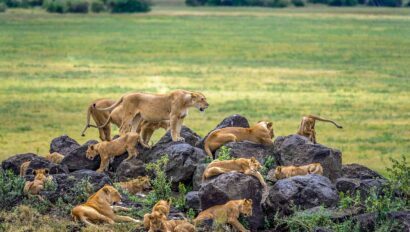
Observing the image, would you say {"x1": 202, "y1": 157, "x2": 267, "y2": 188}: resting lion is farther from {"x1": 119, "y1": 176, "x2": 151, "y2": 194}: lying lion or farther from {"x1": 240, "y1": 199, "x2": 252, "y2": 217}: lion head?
{"x1": 119, "y1": 176, "x2": 151, "y2": 194}: lying lion

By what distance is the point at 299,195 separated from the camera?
43.8ft

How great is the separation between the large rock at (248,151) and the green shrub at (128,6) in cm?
9508

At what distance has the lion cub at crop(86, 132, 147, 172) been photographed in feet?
51.4

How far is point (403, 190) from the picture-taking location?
1363cm

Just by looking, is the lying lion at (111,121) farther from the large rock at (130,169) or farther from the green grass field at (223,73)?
the green grass field at (223,73)

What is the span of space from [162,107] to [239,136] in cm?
169

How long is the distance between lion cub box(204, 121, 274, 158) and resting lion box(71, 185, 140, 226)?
7.66 feet

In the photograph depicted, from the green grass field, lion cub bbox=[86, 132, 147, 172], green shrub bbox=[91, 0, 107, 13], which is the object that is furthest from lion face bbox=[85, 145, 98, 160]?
green shrub bbox=[91, 0, 107, 13]

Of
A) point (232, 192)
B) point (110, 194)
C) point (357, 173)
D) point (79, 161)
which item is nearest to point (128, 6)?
point (79, 161)

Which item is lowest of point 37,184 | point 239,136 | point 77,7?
point 77,7

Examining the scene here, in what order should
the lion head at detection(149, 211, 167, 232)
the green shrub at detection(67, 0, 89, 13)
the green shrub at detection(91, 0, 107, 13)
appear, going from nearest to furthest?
the lion head at detection(149, 211, 167, 232) < the green shrub at detection(67, 0, 89, 13) < the green shrub at detection(91, 0, 107, 13)

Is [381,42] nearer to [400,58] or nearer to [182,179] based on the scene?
[400,58]

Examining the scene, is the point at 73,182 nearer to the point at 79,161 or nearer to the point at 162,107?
the point at 79,161

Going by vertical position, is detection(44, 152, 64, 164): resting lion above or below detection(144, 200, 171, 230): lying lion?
below
